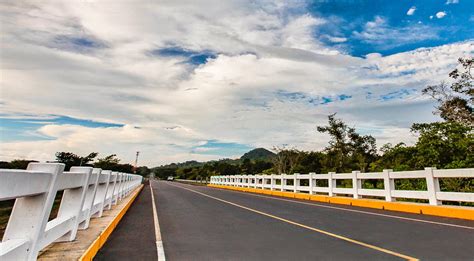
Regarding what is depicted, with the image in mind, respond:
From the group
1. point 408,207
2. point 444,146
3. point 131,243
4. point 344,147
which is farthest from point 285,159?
point 131,243

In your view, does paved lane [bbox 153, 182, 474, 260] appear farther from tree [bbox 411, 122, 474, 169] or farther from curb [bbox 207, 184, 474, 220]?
tree [bbox 411, 122, 474, 169]

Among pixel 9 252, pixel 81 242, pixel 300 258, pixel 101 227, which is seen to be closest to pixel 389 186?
pixel 300 258

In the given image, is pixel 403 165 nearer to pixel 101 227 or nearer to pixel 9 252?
pixel 101 227

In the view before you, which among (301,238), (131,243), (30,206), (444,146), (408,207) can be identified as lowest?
(131,243)

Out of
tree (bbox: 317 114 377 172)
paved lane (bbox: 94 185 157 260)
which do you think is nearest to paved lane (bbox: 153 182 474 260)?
paved lane (bbox: 94 185 157 260)

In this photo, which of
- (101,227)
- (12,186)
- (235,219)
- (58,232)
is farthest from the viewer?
(235,219)

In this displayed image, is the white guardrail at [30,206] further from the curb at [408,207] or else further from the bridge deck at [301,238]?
the curb at [408,207]

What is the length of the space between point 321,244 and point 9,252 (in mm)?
5441

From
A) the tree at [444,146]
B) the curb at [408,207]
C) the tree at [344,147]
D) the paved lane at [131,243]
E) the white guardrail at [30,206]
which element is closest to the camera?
the white guardrail at [30,206]

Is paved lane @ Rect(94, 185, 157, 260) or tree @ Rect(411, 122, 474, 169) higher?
tree @ Rect(411, 122, 474, 169)

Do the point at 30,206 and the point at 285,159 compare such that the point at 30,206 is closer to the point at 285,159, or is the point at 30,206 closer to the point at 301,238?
the point at 301,238

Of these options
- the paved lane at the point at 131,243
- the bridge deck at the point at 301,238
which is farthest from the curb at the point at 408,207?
the paved lane at the point at 131,243

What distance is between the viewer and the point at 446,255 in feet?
20.1

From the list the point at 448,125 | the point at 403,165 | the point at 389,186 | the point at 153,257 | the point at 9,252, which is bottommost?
the point at 153,257
